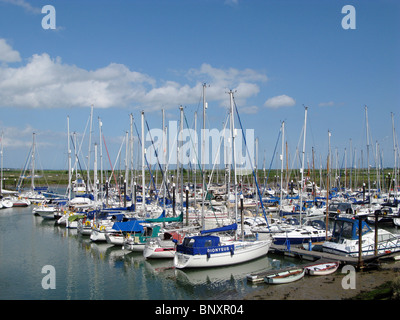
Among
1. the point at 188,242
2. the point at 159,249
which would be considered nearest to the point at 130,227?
the point at 159,249

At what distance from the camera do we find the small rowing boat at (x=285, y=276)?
21.6m

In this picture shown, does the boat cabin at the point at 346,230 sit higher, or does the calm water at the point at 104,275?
the boat cabin at the point at 346,230

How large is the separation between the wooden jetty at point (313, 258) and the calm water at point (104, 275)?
2.07ft

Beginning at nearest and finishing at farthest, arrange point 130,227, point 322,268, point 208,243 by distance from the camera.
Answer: point 322,268 → point 208,243 → point 130,227

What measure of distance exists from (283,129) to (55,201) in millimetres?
36362

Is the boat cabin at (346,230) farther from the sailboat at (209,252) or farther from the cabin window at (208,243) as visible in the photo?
the cabin window at (208,243)

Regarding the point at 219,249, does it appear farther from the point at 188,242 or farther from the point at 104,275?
the point at 104,275

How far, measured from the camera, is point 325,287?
20469 millimetres

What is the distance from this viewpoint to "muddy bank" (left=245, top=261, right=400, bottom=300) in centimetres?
1904

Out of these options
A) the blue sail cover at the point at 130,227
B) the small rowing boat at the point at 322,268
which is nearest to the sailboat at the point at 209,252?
the small rowing boat at the point at 322,268

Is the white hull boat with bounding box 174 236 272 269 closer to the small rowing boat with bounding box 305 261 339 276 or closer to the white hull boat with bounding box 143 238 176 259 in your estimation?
the white hull boat with bounding box 143 238 176 259

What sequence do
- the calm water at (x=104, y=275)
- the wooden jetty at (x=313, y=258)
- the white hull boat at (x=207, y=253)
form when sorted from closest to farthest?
the calm water at (x=104, y=275) < the wooden jetty at (x=313, y=258) < the white hull boat at (x=207, y=253)

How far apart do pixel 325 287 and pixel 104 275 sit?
13631 mm
